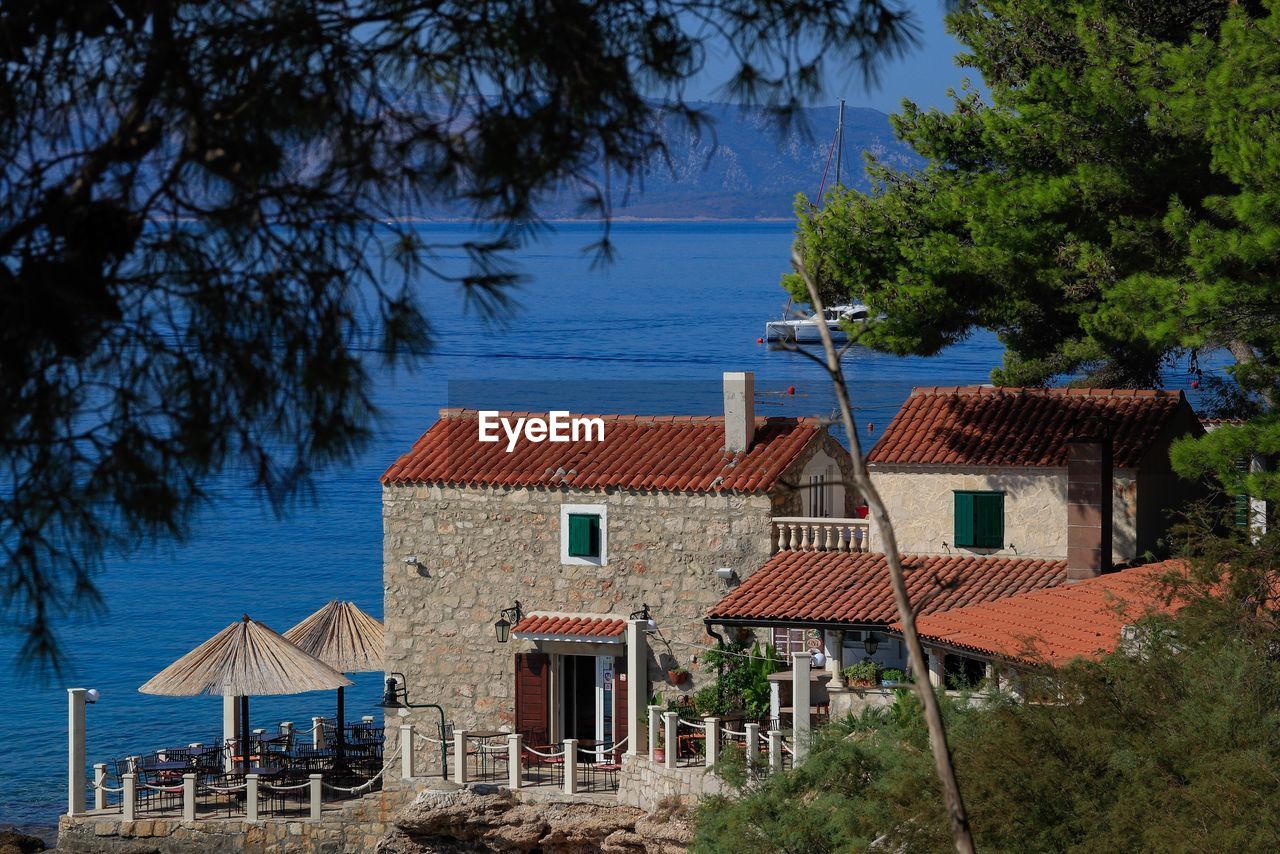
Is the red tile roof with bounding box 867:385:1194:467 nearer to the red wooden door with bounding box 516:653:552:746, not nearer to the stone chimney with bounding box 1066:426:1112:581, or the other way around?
the stone chimney with bounding box 1066:426:1112:581

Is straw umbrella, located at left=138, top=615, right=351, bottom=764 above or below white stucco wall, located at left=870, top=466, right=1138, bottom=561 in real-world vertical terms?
below

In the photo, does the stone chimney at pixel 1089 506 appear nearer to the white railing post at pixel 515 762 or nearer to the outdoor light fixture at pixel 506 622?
the white railing post at pixel 515 762

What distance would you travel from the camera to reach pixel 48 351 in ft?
23.2

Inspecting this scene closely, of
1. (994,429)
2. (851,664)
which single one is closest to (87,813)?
(851,664)

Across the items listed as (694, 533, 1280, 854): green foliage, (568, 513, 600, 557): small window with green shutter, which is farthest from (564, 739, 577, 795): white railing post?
(694, 533, 1280, 854): green foliage

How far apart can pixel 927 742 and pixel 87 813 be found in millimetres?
20303

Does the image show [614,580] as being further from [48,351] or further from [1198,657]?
[48,351]

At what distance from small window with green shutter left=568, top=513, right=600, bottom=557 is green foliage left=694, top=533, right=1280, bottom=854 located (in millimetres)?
11728

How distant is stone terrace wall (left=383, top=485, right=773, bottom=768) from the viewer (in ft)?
99.9

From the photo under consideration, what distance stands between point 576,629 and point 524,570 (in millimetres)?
1479

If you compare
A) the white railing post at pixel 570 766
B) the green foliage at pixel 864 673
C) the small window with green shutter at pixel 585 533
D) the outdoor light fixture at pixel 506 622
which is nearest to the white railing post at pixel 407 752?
the outdoor light fixture at pixel 506 622

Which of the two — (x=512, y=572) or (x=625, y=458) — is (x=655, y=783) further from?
(x=625, y=458)

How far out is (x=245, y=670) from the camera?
31938 millimetres

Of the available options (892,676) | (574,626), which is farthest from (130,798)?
(892,676)
